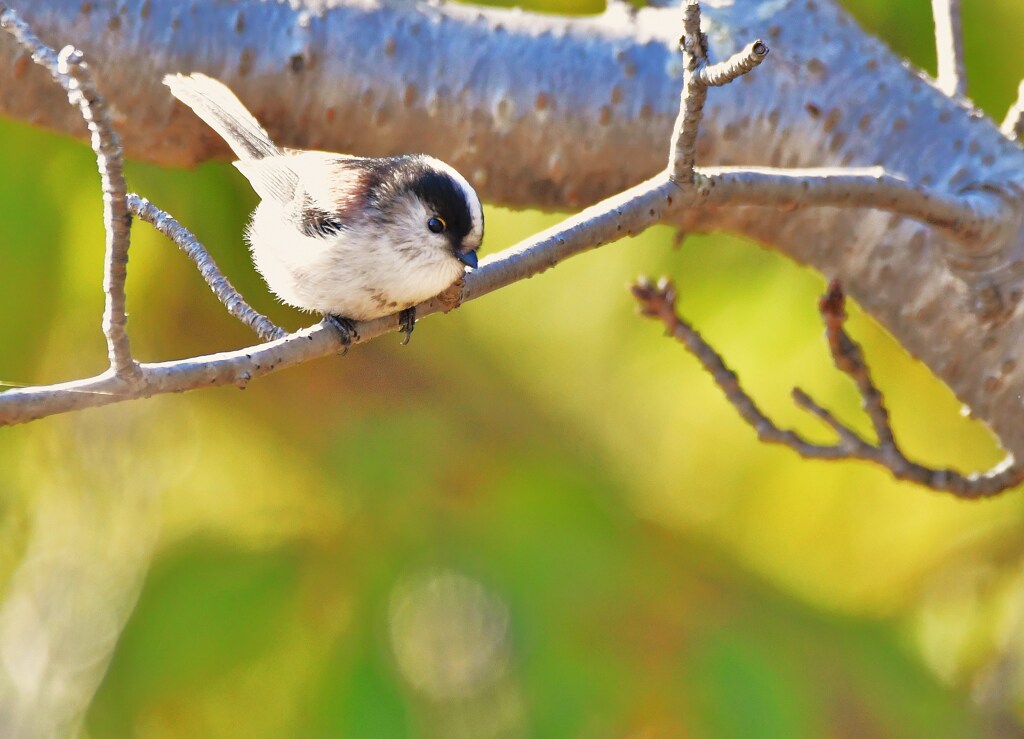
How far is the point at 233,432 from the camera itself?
7.14 feet

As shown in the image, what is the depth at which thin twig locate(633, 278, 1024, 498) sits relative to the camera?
156 cm

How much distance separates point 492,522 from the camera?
6.96 feet

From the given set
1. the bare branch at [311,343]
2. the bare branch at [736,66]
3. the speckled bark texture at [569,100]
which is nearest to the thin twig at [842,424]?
the speckled bark texture at [569,100]

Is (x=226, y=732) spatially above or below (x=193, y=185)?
below

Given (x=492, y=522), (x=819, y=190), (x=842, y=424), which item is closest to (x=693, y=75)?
(x=819, y=190)

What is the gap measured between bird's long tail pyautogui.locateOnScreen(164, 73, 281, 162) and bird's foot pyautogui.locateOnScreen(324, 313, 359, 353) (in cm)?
34

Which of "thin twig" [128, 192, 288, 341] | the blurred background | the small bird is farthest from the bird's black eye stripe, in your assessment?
the blurred background

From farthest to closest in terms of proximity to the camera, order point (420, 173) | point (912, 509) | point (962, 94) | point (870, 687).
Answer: point (912, 509)
point (870, 687)
point (962, 94)
point (420, 173)

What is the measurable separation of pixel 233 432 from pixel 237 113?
2.83 feet

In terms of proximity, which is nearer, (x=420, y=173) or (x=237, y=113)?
(x=420, y=173)

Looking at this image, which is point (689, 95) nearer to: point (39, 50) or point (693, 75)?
point (693, 75)

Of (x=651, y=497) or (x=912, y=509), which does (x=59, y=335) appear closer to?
(x=651, y=497)

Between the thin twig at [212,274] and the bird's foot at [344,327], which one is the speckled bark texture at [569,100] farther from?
the thin twig at [212,274]

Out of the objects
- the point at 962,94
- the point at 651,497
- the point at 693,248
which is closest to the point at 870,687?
the point at 651,497
